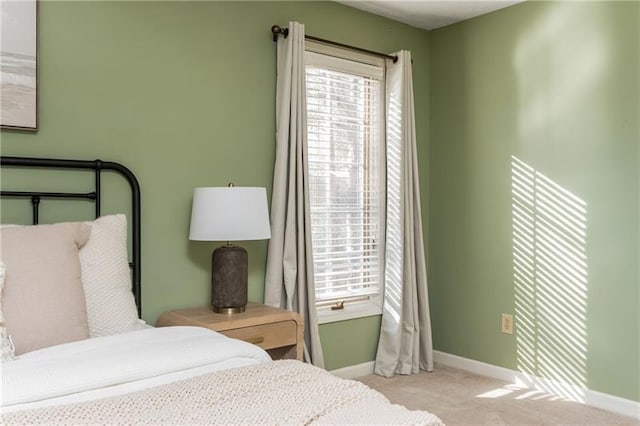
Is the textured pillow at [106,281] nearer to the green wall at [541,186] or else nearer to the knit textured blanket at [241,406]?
the knit textured blanket at [241,406]

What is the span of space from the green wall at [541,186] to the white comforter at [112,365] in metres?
2.19

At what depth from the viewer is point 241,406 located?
55.6 inches

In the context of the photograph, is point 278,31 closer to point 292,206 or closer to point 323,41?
point 323,41

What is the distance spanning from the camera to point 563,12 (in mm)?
3453

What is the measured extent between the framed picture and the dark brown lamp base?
1.03m

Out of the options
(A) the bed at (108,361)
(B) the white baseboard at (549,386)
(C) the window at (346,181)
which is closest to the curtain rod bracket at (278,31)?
(C) the window at (346,181)

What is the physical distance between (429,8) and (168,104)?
1.87 meters

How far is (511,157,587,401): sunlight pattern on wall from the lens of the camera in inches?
133

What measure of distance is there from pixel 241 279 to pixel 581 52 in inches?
91.6

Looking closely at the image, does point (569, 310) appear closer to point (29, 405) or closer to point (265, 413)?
point (265, 413)

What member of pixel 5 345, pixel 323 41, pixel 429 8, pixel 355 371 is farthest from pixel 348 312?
pixel 5 345

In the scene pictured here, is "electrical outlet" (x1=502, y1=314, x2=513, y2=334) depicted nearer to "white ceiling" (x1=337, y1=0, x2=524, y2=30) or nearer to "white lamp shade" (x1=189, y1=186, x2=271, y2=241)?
"white lamp shade" (x1=189, y1=186, x2=271, y2=241)

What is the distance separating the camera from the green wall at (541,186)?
320 cm

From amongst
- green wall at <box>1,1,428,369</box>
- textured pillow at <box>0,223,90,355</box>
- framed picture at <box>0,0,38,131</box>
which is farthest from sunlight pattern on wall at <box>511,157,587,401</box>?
framed picture at <box>0,0,38,131</box>
